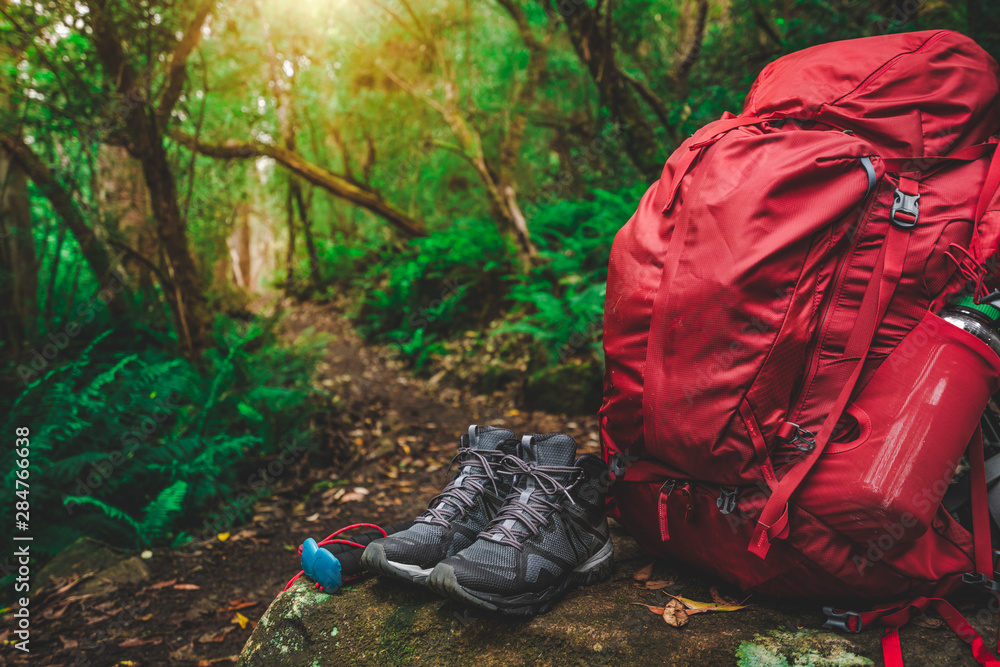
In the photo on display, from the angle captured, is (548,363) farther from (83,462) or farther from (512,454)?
(83,462)

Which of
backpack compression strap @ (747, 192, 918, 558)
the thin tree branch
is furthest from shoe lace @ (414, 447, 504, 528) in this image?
the thin tree branch

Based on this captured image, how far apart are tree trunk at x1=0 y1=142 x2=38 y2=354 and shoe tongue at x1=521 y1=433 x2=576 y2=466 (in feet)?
13.4

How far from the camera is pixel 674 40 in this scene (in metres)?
8.77

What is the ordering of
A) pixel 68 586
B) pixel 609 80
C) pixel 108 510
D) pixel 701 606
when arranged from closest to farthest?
pixel 701 606 < pixel 68 586 < pixel 108 510 < pixel 609 80

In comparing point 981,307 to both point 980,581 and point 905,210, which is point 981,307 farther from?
point 980,581

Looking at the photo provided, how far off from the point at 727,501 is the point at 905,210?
913 millimetres

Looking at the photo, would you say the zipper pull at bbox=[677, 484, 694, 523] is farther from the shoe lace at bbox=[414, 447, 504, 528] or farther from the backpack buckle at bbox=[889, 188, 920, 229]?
the backpack buckle at bbox=[889, 188, 920, 229]

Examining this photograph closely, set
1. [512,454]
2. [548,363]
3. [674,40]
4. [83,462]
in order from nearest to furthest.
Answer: [512,454]
[83,462]
[548,363]
[674,40]

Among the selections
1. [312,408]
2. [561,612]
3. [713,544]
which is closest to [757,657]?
[713,544]

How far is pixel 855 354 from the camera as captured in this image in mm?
1318

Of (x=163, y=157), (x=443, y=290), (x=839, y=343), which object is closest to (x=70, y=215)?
(x=163, y=157)

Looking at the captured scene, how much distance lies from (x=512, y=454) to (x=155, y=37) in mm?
4410

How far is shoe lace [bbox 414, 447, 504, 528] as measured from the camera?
5.26 feet

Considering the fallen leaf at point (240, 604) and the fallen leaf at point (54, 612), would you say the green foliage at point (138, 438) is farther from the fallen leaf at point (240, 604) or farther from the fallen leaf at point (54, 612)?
the fallen leaf at point (240, 604)
